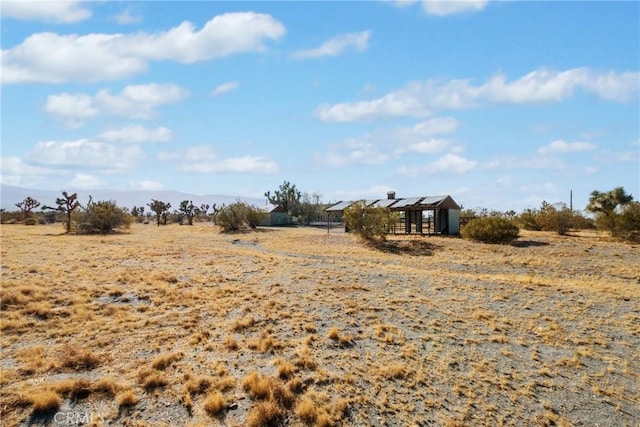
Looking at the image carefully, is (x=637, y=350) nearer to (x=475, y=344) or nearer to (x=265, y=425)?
(x=475, y=344)

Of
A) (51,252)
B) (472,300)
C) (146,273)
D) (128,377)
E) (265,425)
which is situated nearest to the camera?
(265,425)

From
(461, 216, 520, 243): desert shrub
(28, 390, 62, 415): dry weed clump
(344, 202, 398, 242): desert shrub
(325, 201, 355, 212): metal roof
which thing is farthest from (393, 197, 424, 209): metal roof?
(28, 390, 62, 415): dry weed clump

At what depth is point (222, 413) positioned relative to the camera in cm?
711

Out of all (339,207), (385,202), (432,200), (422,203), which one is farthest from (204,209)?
(432,200)

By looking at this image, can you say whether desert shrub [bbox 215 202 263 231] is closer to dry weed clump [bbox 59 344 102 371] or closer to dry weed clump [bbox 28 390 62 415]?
dry weed clump [bbox 59 344 102 371]

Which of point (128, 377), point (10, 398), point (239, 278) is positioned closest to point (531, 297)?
A: point (239, 278)

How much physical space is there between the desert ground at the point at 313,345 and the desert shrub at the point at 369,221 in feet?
A: 37.2

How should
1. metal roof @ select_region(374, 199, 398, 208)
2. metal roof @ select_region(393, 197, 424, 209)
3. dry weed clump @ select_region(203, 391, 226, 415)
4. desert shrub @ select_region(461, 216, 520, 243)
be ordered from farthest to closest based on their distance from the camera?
metal roof @ select_region(374, 199, 398, 208) < metal roof @ select_region(393, 197, 424, 209) < desert shrub @ select_region(461, 216, 520, 243) < dry weed clump @ select_region(203, 391, 226, 415)

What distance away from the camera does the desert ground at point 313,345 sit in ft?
24.4

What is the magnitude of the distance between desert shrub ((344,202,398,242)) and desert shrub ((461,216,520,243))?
6.43m

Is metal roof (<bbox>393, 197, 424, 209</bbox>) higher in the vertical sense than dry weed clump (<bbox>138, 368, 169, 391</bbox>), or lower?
higher

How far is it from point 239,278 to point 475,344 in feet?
33.2

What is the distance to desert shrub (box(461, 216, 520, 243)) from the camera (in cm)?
2880

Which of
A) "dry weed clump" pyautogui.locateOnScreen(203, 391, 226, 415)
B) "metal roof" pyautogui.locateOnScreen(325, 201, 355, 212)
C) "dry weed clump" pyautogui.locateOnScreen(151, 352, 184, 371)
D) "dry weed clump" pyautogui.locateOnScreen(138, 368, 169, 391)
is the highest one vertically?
"metal roof" pyautogui.locateOnScreen(325, 201, 355, 212)
